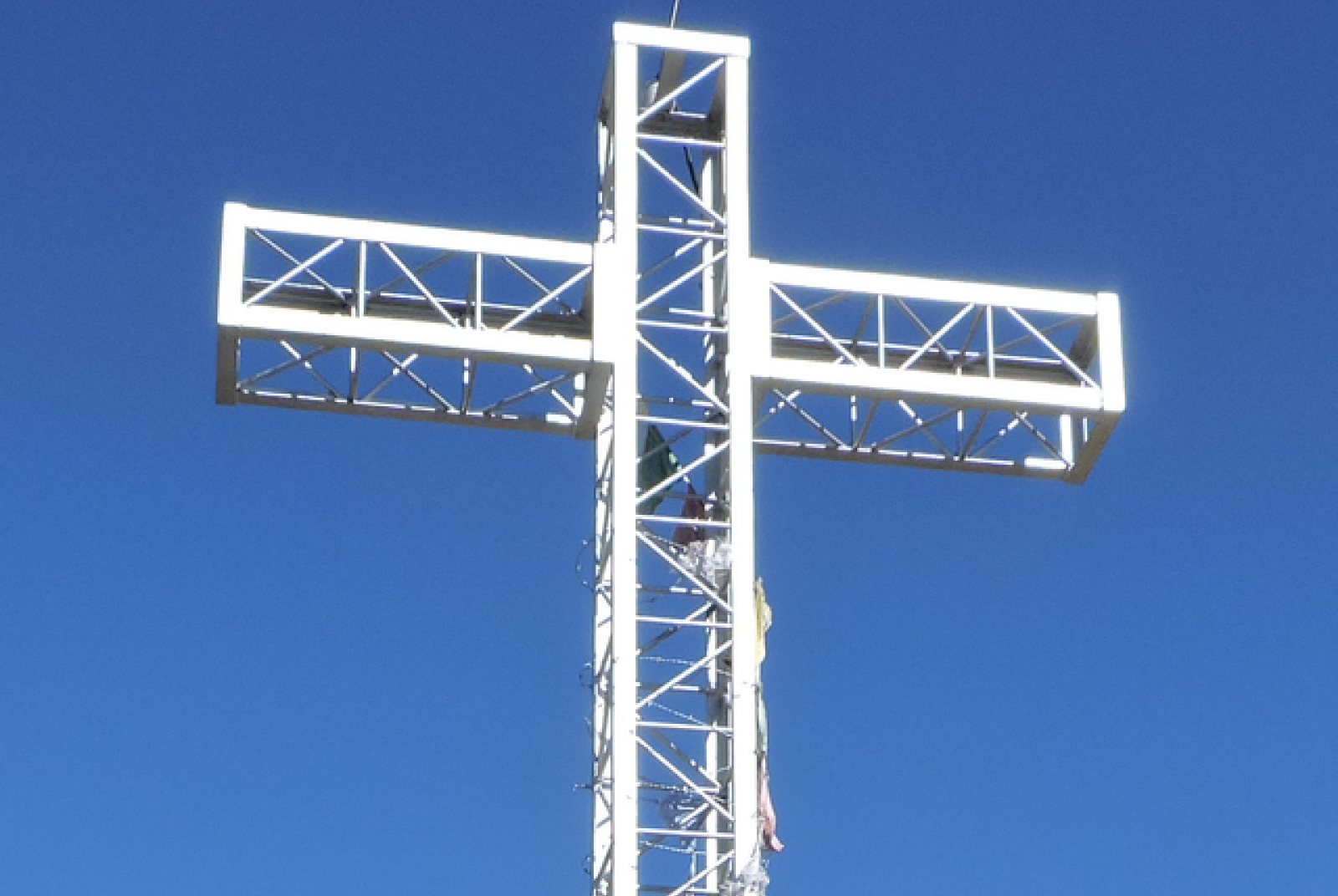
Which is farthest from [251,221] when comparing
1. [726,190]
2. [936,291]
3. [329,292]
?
[936,291]

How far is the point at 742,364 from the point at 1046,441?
260 cm

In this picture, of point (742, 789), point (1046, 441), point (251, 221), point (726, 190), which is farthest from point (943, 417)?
point (251, 221)

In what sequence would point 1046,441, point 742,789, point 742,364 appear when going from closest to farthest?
point 742,789, point 742,364, point 1046,441

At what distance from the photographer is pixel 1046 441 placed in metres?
22.0

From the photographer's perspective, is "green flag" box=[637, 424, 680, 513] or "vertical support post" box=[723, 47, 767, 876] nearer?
"vertical support post" box=[723, 47, 767, 876]

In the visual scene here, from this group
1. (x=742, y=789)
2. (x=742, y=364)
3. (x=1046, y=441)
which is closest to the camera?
(x=742, y=789)

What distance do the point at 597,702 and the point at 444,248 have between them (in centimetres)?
330

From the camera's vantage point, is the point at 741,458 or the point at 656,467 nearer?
the point at 741,458

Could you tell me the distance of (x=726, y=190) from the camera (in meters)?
21.2

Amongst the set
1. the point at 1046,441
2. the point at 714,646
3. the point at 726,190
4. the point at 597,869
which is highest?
the point at 726,190

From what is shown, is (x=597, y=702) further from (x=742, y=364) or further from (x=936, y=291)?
(x=936, y=291)

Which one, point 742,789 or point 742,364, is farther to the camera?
point 742,364

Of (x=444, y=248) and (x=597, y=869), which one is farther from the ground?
(x=444, y=248)

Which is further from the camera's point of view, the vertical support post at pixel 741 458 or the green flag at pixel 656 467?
the green flag at pixel 656 467
